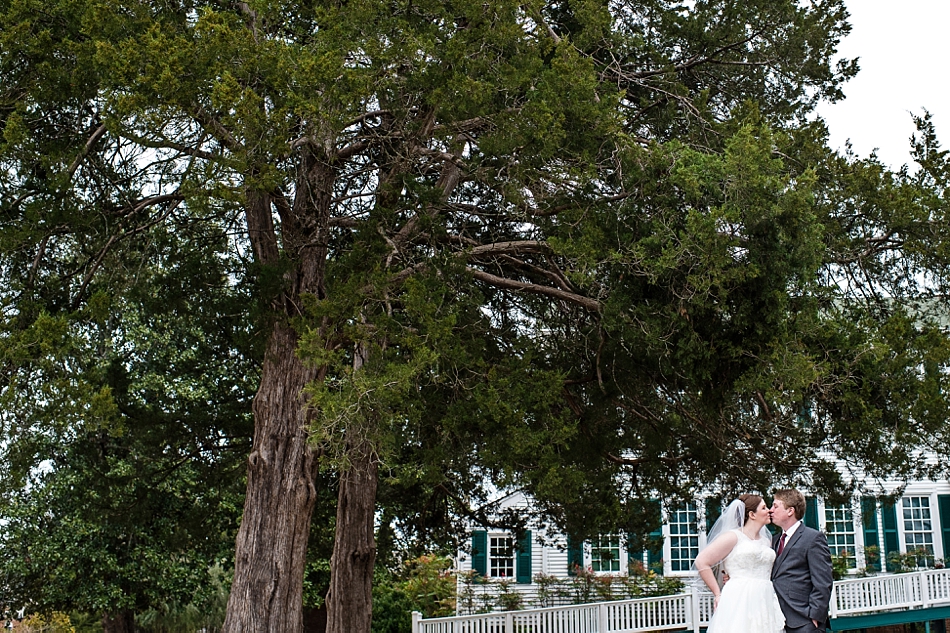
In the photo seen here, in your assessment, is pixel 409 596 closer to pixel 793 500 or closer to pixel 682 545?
pixel 682 545

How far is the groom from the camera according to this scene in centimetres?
690

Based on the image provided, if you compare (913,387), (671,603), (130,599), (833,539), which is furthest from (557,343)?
(833,539)

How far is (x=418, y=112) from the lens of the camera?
999 cm

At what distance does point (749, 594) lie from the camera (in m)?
7.36

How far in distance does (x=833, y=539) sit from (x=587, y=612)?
27.6 feet

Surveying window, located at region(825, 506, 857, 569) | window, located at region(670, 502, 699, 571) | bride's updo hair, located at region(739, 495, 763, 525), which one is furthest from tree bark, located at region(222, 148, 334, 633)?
window, located at region(825, 506, 857, 569)

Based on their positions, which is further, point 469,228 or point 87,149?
point 469,228

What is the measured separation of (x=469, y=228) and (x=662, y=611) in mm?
9401

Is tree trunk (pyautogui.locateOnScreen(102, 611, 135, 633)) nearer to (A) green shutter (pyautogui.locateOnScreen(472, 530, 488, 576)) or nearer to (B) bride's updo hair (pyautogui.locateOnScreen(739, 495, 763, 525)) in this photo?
(A) green shutter (pyautogui.locateOnScreen(472, 530, 488, 576))

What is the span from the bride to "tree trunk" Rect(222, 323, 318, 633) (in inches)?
177

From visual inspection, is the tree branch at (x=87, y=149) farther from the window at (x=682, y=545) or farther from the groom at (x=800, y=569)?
the window at (x=682, y=545)

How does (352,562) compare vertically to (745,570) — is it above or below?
above

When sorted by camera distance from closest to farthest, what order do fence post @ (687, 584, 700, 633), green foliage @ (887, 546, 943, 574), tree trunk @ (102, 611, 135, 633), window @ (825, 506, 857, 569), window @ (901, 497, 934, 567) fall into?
fence post @ (687, 584, 700, 633), tree trunk @ (102, 611, 135, 633), green foliage @ (887, 546, 943, 574), window @ (825, 506, 857, 569), window @ (901, 497, 934, 567)

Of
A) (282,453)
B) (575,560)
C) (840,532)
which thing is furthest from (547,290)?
(840,532)
